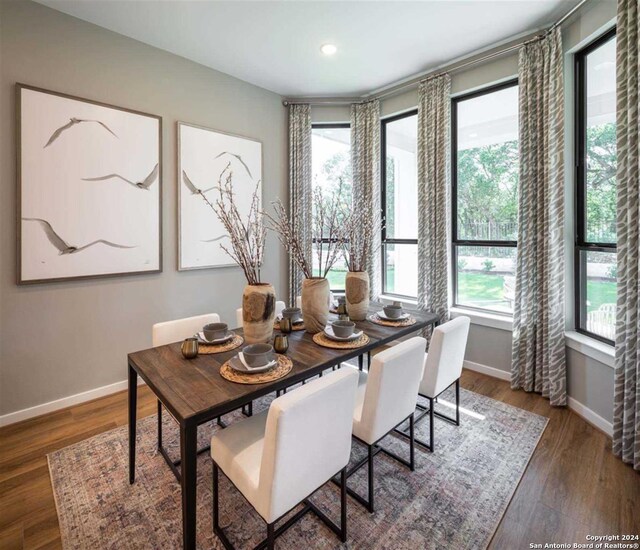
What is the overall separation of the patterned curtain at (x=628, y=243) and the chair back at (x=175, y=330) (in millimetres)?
2614

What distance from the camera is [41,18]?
7.88 feet

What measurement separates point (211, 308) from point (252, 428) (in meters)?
2.17

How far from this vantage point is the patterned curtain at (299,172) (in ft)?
13.3

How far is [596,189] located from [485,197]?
94 centimetres

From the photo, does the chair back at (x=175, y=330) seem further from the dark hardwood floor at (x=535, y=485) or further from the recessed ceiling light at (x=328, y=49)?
the recessed ceiling light at (x=328, y=49)

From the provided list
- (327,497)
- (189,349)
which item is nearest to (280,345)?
(189,349)

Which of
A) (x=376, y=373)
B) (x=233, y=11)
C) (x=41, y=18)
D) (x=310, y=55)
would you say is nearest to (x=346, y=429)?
(x=376, y=373)

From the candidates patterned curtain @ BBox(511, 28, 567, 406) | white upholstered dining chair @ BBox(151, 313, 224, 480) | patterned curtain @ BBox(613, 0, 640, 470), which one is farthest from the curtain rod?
white upholstered dining chair @ BBox(151, 313, 224, 480)

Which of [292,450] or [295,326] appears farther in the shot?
[295,326]

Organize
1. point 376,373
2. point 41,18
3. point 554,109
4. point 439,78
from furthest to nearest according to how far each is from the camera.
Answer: point 439,78, point 554,109, point 41,18, point 376,373

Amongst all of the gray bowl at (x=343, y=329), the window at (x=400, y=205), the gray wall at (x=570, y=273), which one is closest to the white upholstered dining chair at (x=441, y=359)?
the gray bowl at (x=343, y=329)

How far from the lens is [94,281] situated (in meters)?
2.72

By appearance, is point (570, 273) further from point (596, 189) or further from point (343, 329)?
point (343, 329)

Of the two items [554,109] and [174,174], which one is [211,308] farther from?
[554,109]
